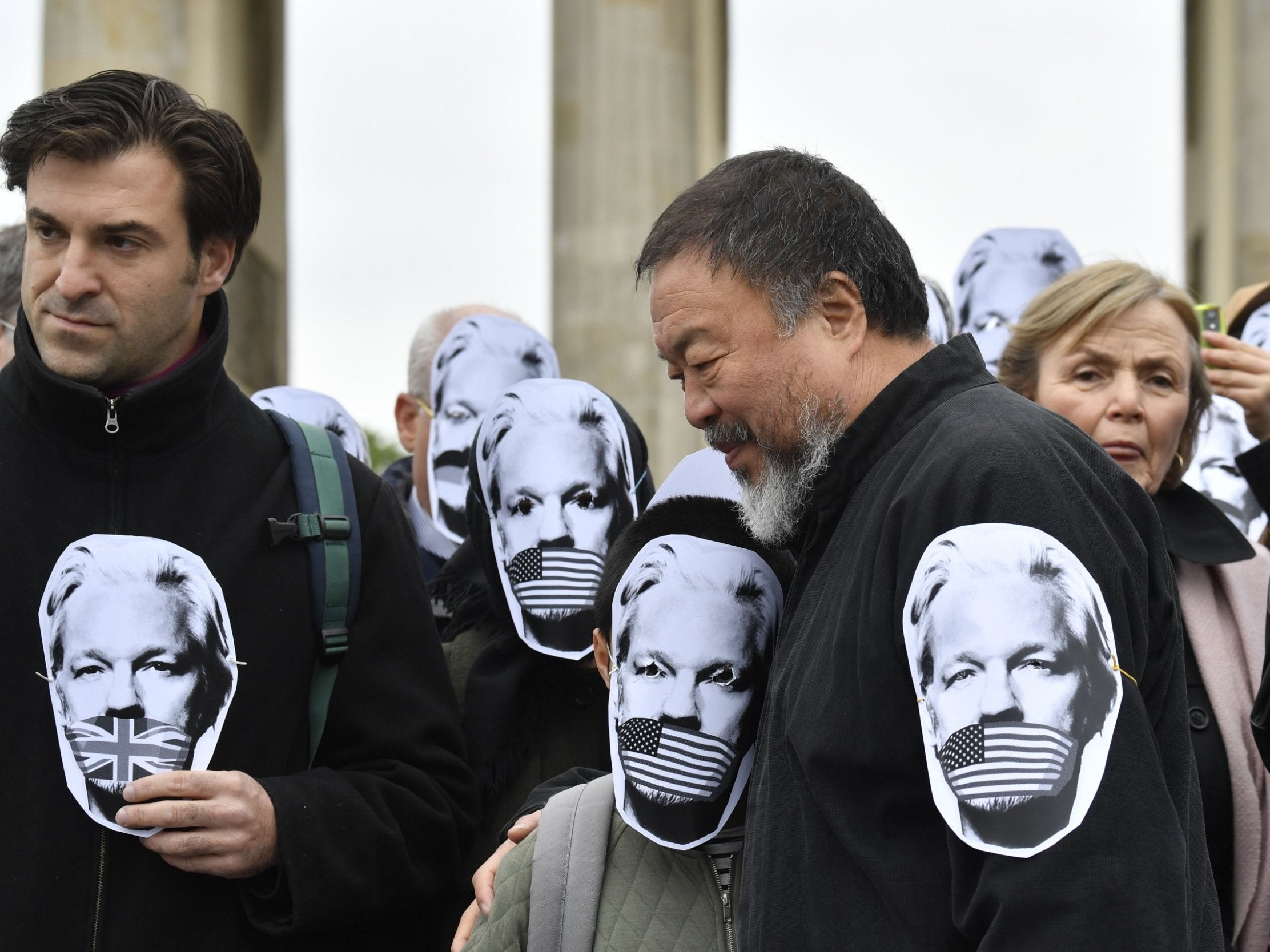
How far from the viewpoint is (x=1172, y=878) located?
2166 mm

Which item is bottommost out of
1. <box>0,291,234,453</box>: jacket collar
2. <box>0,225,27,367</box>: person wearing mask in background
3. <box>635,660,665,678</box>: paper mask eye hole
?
<box>635,660,665,678</box>: paper mask eye hole

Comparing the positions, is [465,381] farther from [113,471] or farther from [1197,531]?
[1197,531]

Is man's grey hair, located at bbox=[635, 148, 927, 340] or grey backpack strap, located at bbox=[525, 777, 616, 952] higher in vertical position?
man's grey hair, located at bbox=[635, 148, 927, 340]

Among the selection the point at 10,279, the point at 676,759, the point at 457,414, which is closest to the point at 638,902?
the point at 676,759

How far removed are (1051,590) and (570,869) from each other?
1.35 m

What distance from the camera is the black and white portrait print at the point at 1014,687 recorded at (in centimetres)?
221

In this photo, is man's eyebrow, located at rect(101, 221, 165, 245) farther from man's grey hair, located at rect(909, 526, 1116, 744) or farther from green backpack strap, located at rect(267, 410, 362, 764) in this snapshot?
man's grey hair, located at rect(909, 526, 1116, 744)

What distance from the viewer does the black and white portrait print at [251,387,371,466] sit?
5910 mm

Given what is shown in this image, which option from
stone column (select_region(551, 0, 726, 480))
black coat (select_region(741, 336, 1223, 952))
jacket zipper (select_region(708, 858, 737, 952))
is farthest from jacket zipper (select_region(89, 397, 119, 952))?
stone column (select_region(551, 0, 726, 480))

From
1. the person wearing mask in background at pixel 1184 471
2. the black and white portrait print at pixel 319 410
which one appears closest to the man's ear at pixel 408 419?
the black and white portrait print at pixel 319 410

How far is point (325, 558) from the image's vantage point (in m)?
3.61

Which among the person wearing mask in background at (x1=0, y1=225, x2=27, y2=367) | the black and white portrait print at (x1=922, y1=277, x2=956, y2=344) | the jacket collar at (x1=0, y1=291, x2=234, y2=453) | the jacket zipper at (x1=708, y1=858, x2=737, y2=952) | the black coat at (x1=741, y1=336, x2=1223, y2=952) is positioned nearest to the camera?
the black coat at (x1=741, y1=336, x2=1223, y2=952)

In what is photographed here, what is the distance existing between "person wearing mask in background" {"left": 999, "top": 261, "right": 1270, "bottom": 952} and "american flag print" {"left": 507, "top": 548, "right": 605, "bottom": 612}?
1.24 m

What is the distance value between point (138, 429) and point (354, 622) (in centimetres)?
60
